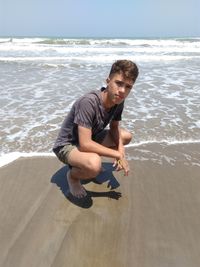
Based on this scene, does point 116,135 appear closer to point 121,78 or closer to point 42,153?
point 121,78

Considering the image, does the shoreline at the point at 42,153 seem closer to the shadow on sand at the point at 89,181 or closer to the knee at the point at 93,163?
the shadow on sand at the point at 89,181

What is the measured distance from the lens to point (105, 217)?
321 centimetres

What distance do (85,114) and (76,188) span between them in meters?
0.74

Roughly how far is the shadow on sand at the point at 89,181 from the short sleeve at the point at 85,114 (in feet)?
2.21

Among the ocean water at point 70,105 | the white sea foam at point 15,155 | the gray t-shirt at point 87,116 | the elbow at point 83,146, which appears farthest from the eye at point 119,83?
the ocean water at point 70,105

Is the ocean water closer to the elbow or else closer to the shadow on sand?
the shadow on sand

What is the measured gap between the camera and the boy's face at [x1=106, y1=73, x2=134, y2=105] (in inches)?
128

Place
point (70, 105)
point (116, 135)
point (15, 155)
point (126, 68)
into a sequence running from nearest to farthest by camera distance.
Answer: point (126, 68), point (116, 135), point (15, 155), point (70, 105)

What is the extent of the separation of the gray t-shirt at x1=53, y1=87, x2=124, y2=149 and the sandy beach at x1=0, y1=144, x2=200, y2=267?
528 millimetres

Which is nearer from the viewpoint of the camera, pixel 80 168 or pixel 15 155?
pixel 80 168

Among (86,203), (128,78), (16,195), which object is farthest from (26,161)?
(128,78)

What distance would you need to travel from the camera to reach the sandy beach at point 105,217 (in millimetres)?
2674

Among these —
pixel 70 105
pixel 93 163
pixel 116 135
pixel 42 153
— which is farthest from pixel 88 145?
pixel 70 105

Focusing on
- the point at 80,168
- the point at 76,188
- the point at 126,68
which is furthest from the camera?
the point at 76,188
